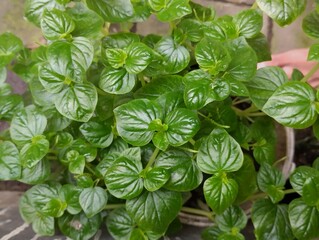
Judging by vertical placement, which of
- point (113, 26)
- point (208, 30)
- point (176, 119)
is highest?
point (208, 30)

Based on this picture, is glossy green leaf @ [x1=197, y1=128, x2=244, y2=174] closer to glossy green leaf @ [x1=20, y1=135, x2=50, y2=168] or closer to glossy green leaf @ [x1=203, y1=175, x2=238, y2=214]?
glossy green leaf @ [x1=203, y1=175, x2=238, y2=214]

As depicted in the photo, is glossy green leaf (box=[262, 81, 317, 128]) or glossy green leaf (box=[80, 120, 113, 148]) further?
glossy green leaf (box=[80, 120, 113, 148])

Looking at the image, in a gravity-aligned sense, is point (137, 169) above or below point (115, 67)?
below

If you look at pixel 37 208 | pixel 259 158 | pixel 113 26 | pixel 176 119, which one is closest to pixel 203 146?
pixel 176 119

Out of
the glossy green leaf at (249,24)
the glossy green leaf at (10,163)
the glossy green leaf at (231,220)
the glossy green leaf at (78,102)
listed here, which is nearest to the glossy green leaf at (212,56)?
the glossy green leaf at (249,24)

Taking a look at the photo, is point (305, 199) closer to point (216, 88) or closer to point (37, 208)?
point (216, 88)

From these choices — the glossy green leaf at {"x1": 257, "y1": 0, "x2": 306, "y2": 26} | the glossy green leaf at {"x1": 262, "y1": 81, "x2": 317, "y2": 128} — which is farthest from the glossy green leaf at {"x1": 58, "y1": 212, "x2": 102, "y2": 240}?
the glossy green leaf at {"x1": 257, "y1": 0, "x2": 306, "y2": 26}

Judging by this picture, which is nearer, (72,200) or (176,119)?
(176,119)

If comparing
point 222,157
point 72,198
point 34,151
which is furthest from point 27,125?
point 222,157
